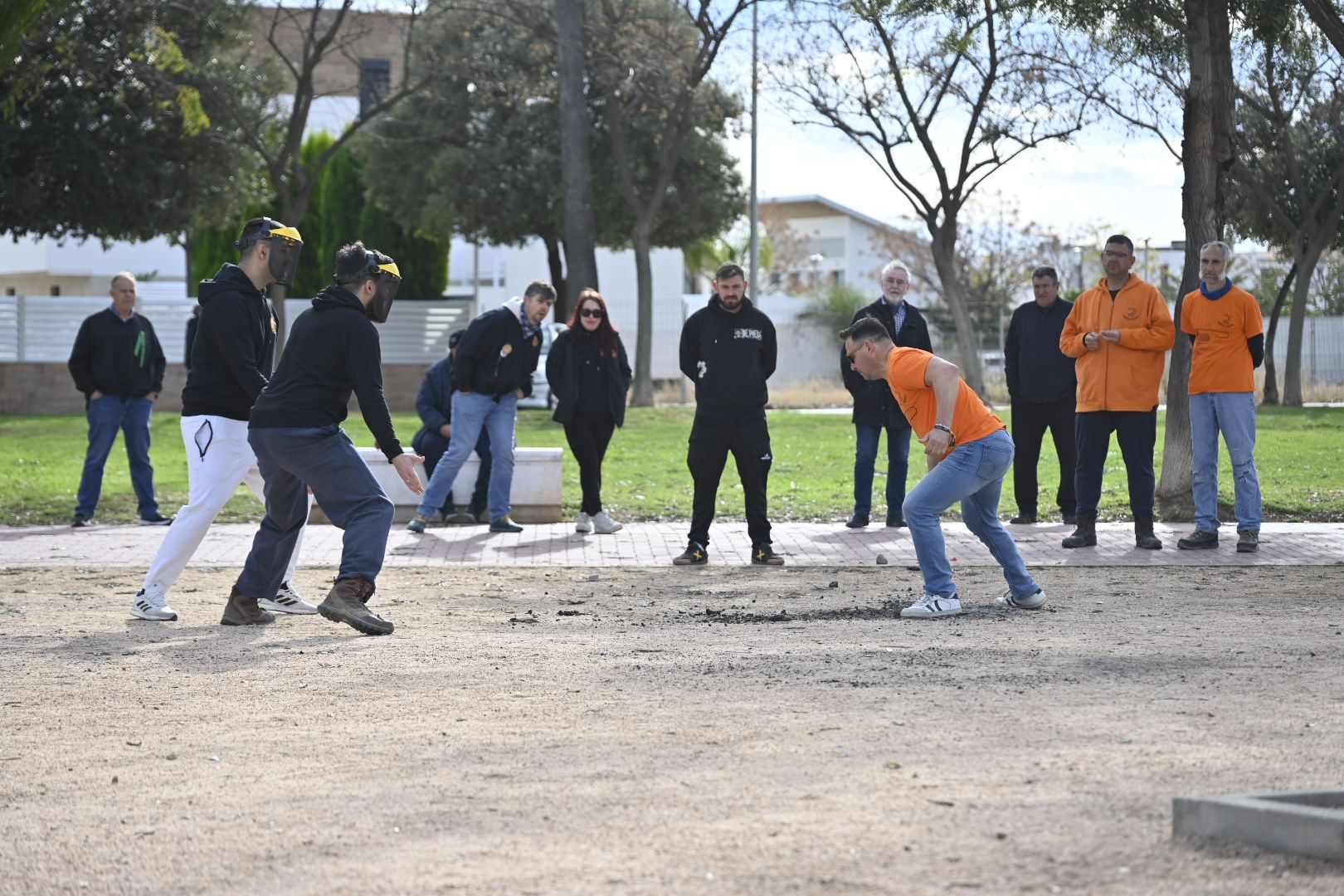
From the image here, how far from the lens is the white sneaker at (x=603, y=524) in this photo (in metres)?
12.3

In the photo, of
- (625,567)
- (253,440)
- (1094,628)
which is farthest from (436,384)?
(1094,628)

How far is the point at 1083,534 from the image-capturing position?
11.1 metres

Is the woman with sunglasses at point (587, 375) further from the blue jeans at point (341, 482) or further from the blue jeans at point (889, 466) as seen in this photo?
the blue jeans at point (341, 482)

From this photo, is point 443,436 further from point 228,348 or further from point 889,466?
point 228,348

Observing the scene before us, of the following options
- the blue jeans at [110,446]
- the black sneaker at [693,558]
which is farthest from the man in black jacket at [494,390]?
the blue jeans at [110,446]

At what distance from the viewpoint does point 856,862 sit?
387 cm

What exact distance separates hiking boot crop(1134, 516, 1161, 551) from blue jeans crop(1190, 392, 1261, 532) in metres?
0.30

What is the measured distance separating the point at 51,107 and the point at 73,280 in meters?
32.6

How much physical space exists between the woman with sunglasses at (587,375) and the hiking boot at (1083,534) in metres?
3.35

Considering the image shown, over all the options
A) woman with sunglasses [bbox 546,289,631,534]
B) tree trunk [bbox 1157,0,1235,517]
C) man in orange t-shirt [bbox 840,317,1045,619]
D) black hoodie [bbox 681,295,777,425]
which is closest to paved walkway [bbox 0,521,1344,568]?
tree trunk [bbox 1157,0,1235,517]

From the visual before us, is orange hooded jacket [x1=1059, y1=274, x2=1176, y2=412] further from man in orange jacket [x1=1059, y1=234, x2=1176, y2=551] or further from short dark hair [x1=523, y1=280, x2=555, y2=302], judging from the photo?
short dark hair [x1=523, y1=280, x2=555, y2=302]

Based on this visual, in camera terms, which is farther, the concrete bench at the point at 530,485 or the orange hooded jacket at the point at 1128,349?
the concrete bench at the point at 530,485

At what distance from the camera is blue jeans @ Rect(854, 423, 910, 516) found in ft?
40.5

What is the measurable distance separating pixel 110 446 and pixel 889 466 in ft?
20.1
